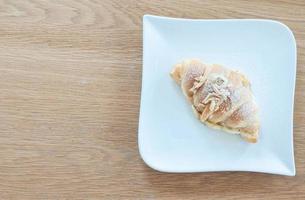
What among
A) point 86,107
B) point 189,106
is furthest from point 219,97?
point 86,107

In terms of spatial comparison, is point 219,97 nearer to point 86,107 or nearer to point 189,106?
point 189,106

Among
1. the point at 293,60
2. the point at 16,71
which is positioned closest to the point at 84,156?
the point at 16,71
